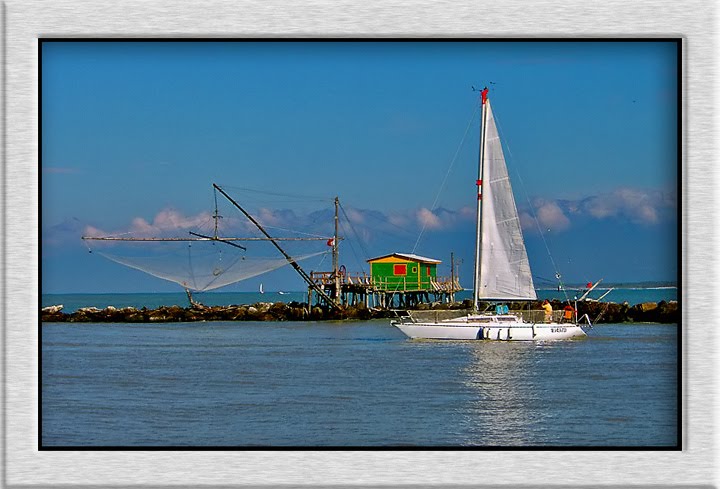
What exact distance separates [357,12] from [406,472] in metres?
3.86

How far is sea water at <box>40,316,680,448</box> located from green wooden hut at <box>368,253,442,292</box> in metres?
15.2

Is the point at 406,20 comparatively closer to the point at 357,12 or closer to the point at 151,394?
the point at 357,12

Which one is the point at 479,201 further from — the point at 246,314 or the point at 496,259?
the point at 246,314

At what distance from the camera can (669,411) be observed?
30.0 feet

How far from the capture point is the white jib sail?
2594 centimetres

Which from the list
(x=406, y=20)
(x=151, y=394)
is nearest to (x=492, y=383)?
(x=151, y=394)

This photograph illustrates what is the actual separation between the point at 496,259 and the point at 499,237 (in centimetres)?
55

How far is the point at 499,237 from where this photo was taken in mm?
26281

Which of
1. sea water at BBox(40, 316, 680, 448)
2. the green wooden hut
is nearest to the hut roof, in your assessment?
the green wooden hut

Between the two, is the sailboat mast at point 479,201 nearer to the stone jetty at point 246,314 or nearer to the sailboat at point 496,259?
the sailboat at point 496,259

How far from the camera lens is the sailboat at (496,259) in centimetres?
2588

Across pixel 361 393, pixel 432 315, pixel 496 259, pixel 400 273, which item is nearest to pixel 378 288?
pixel 400 273

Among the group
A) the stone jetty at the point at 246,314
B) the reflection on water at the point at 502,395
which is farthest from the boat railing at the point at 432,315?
the stone jetty at the point at 246,314

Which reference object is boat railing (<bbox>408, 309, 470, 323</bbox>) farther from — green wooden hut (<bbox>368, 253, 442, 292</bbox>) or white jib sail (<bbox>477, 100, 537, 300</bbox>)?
green wooden hut (<bbox>368, 253, 442, 292</bbox>)
